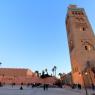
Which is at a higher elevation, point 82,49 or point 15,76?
point 82,49

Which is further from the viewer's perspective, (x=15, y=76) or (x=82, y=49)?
(x=15, y=76)

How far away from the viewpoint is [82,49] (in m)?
42.8

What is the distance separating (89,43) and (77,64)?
564 centimetres

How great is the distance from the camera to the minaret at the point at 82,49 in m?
40.1

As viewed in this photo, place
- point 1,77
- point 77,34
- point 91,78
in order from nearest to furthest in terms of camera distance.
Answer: point 91,78 → point 77,34 → point 1,77

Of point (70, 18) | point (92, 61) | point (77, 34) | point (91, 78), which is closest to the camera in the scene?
point (91, 78)

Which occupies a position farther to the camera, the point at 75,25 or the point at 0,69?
the point at 0,69

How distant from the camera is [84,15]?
49.9 m

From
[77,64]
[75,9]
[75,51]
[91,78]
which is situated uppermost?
[75,9]

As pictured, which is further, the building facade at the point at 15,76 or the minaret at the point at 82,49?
the building facade at the point at 15,76

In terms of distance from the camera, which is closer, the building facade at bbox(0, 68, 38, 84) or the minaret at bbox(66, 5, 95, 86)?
the minaret at bbox(66, 5, 95, 86)

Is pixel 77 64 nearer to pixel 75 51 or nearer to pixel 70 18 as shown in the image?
pixel 75 51

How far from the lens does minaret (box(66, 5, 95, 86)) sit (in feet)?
131

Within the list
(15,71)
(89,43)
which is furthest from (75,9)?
(15,71)
